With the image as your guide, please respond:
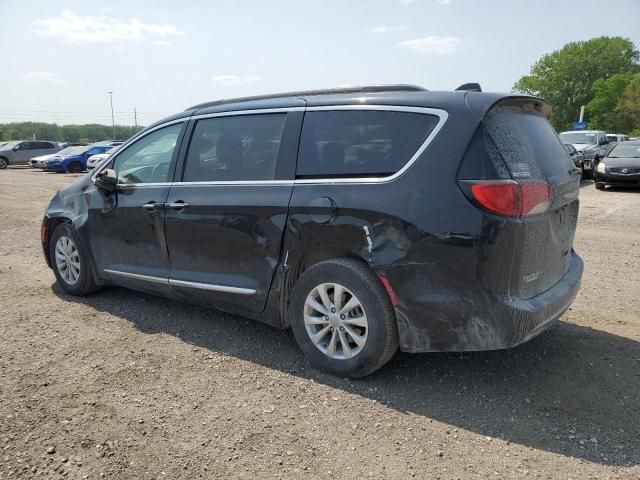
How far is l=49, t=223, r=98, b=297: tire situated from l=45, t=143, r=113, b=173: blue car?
23.5 m

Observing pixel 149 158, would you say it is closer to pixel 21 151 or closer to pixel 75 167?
pixel 75 167

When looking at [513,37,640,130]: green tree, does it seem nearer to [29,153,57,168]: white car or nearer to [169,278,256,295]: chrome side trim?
[29,153,57,168]: white car

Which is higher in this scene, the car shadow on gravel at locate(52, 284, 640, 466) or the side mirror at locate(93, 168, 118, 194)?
the side mirror at locate(93, 168, 118, 194)

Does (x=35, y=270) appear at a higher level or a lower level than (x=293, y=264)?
lower

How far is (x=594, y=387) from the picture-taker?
327 cm

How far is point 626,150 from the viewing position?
1563 cm

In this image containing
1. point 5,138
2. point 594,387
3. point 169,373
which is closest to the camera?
point 594,387

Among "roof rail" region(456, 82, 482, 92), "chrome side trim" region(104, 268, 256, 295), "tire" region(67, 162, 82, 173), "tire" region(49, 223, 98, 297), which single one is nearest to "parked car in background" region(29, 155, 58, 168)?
"tire" region(67, 162, 82, 173)

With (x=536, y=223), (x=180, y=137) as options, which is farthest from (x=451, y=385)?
(x=180, y=137)

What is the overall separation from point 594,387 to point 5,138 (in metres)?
73.0

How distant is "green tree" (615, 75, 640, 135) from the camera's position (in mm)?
60344

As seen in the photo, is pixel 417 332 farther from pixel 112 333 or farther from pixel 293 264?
pixel 112 333

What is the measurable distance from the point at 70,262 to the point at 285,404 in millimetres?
3124

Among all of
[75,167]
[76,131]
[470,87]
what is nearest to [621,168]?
[470,87]
